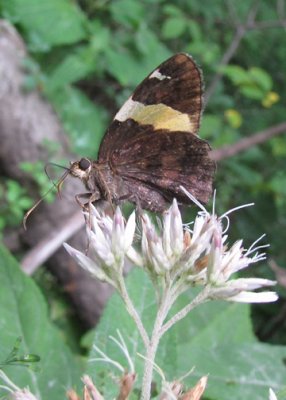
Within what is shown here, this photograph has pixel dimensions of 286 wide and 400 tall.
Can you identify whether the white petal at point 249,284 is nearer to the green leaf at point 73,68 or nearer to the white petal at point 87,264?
the white petal at point 87,264

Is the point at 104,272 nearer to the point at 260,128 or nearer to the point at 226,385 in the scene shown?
the point at 226,385

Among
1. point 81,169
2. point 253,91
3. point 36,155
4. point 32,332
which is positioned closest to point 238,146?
point 253,91

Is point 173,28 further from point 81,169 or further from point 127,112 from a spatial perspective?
point 81,169

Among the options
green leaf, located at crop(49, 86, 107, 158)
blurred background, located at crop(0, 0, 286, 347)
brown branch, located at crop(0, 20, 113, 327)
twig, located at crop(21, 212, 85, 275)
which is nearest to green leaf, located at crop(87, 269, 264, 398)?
twig, located at crop(21, 212, 85, 275)

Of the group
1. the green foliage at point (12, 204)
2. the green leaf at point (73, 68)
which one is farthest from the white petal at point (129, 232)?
the green leaf at point (73, 68)

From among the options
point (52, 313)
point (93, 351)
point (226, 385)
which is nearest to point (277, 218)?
point (52, 313)

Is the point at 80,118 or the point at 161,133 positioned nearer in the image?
the point at 161,133
